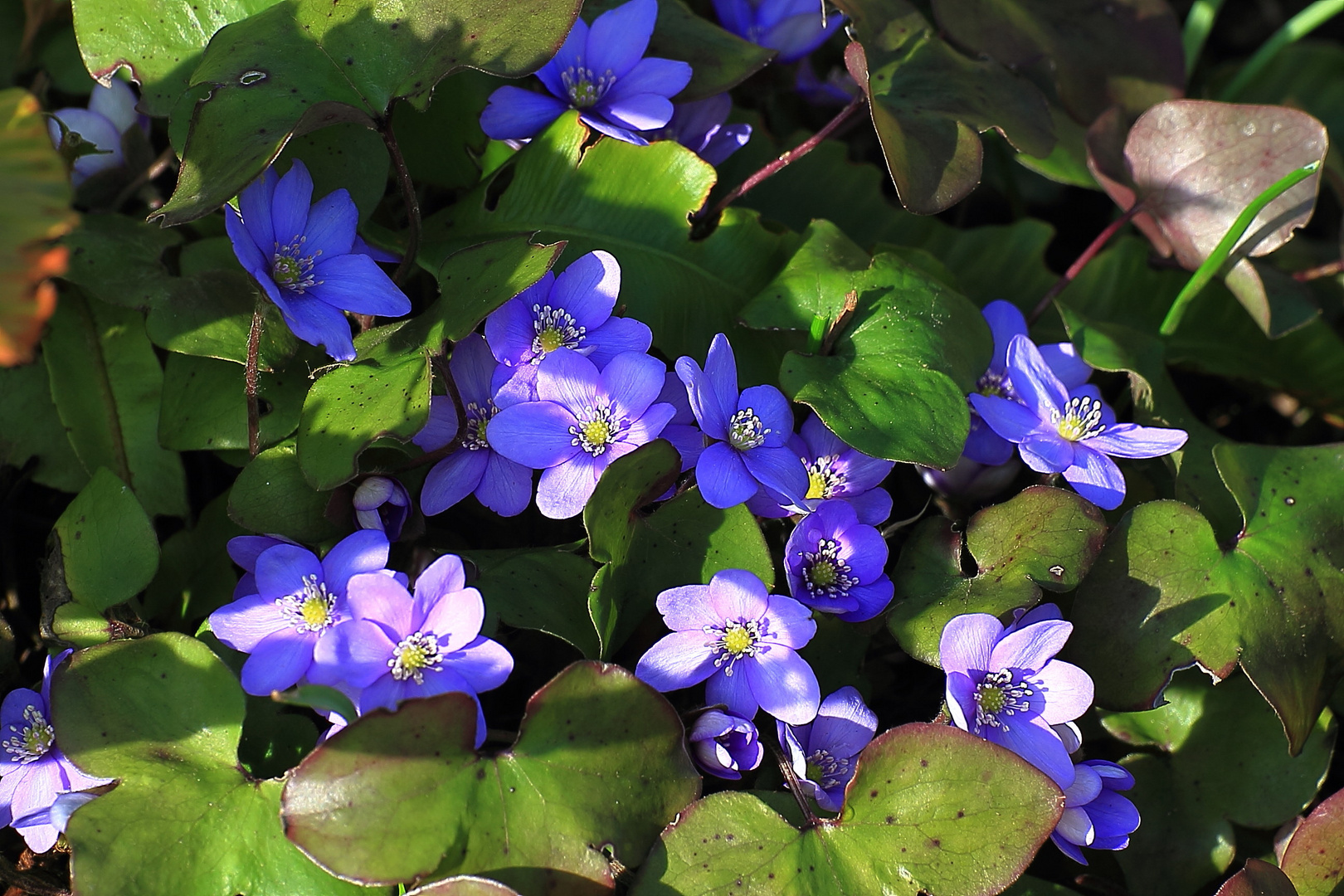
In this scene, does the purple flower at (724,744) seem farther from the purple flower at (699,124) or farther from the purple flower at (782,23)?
the purple flower at (782,23)

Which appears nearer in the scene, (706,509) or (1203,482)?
(706,509)

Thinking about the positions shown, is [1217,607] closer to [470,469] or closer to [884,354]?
[884,354]

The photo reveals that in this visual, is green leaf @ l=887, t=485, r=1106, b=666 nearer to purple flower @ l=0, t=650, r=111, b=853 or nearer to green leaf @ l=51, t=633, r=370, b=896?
green leaf @ l=51, t=633, r=370, b=896

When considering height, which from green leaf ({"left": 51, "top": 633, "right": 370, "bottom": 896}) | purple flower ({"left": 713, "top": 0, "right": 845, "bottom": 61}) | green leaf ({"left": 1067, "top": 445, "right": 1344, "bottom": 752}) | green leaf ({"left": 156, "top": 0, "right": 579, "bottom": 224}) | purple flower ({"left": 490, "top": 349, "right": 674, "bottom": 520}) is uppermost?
green leaf ({"left": 156, "top": 0, "right": 579, "bottom": 224})

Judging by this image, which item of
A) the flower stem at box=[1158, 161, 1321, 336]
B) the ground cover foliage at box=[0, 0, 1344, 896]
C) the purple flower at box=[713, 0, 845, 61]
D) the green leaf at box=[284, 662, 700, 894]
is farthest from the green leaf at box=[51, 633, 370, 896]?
the flower stem at box=[1158, 161, 1321, 336]

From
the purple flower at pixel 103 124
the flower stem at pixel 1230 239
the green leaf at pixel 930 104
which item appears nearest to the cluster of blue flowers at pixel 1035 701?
the green leaf at pixel 930 104

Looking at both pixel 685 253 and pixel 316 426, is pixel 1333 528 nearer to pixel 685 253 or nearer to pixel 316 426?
pixel 685 253

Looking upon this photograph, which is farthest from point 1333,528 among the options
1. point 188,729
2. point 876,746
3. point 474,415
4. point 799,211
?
point 188,729
